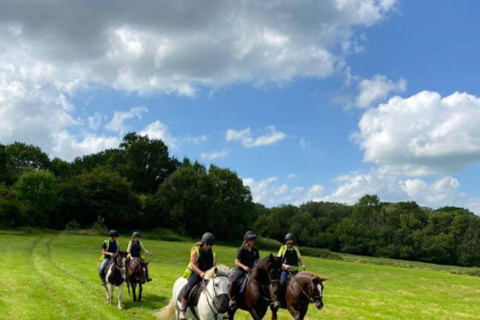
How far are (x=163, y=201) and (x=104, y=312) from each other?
63.7 meters

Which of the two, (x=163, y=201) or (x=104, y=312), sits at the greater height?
(x=163, y=201)

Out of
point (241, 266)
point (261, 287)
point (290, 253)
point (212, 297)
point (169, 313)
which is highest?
point (290, 253)

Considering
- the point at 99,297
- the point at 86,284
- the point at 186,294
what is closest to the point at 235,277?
the point at 186,294

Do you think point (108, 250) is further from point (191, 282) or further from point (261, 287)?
point (261, 287)

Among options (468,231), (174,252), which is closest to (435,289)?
(174,252)

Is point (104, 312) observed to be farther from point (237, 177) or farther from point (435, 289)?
point (237, 177)

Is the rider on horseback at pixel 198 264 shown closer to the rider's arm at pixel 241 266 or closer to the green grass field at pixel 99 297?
the rider's arm at pixel 241 266

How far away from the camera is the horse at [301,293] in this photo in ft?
36.4

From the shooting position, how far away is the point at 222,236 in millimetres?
78125

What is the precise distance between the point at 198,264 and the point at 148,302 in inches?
298

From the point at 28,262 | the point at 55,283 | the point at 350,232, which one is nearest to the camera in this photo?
the point at 55,283

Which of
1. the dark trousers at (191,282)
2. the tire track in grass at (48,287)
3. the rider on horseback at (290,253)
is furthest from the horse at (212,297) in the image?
the tire track in grass at (48,287)

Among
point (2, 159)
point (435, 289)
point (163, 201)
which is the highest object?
point (2, 159)

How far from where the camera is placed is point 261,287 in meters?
10.9
